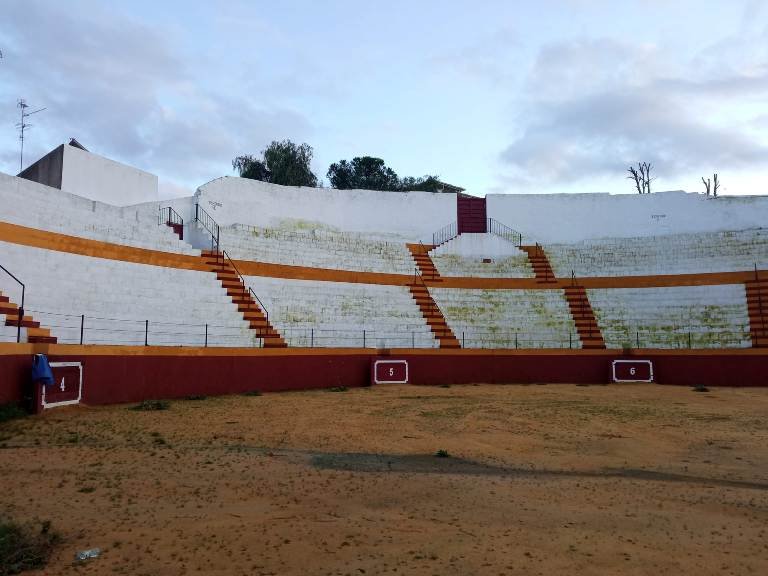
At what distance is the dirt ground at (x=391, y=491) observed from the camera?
5.26 m

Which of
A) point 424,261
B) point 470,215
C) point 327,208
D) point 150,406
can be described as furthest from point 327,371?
point 470,215

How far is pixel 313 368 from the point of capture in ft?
64.5

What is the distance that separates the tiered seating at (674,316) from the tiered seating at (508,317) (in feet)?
5.23

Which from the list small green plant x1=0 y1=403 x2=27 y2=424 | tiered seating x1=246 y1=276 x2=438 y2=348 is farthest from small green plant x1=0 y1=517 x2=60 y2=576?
tiered seating x1=246 y1=276 x2=438 y2=348

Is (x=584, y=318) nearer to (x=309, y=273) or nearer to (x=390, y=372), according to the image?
(x=390, y=372)

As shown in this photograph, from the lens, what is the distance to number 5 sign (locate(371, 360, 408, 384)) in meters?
21.0

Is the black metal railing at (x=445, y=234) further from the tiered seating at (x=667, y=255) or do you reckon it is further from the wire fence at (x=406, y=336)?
the wire fence at (x=406, y=336)

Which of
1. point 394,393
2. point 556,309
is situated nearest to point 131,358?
point 394,393

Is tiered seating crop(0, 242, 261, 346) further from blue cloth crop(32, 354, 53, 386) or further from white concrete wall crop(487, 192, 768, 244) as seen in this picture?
white concrete wall crop(487, 192, 768, 244)

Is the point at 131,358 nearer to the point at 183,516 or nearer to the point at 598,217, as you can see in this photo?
the point at 183,516

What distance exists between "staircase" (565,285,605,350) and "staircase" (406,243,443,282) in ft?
18.5

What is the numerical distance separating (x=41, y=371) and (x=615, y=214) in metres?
27.1

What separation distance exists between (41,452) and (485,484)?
6454 mm

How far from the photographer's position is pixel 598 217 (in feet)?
102
